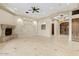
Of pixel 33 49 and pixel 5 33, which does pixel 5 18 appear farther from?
pixel 33 49

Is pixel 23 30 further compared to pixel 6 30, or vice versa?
pixel 6 30

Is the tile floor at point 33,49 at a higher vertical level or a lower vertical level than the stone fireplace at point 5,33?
lower

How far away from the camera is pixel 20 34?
5414mm

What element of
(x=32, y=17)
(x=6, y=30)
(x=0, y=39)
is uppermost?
(x=32, y=17)

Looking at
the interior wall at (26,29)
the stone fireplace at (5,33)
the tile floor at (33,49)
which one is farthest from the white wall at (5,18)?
the tile floor at (33,49)

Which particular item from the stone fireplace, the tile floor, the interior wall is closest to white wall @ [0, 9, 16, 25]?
the stone fireplace

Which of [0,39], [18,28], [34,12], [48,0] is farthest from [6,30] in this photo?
[48,0]

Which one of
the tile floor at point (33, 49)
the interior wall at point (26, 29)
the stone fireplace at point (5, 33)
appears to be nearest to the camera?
the tile floor at point (33, 49)

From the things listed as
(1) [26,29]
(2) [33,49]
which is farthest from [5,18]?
(2) [33,49]

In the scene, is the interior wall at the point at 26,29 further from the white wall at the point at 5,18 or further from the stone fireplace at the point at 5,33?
the stone fireplace at the point at 5,33

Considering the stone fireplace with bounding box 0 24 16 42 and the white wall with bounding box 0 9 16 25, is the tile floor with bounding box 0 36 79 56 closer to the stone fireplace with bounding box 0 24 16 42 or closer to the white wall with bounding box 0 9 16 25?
the stone fireplace with bounding box 0 24 16 42

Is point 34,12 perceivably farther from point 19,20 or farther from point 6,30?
point 6,30

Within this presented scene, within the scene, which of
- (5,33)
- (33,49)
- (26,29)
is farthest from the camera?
(5,33)

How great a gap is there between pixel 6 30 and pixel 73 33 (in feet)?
15.0
